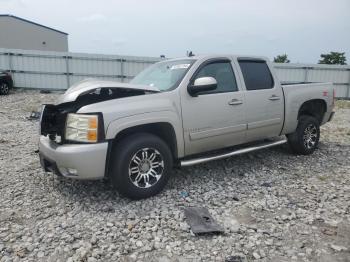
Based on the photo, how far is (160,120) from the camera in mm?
4152

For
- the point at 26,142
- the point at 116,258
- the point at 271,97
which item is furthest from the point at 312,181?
the point at 26,142

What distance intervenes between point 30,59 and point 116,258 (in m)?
16.0

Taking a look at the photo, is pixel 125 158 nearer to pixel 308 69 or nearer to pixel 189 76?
pixel 189 76

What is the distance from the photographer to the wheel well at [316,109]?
645 cm

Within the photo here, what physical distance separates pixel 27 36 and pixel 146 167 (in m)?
33.1

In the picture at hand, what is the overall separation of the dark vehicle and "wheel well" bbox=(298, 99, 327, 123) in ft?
45.0

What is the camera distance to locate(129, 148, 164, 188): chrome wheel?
4055mm

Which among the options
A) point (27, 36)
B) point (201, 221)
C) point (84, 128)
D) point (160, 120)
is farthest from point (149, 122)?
point (27, 36)

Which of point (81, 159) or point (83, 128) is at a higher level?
point (83, 128)

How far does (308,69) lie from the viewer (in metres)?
18.4

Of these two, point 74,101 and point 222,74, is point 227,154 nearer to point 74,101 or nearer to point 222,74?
point 222,74

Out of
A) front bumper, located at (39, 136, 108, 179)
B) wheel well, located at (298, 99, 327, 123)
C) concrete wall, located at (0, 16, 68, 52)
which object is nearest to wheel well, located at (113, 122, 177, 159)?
front bumper, located at (39, 136, 108, 179)

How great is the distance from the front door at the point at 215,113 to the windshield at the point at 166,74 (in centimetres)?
23

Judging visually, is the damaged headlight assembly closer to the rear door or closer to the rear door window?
the rear door
